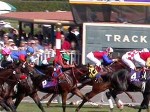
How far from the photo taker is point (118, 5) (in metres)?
28.6

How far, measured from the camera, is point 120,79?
19.7m

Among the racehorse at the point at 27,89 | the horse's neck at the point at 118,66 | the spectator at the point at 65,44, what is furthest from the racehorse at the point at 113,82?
the spectator at the point at 65,44

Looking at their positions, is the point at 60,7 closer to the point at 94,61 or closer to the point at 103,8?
the point at 103,8

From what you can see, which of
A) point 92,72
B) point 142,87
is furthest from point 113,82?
point 92,72

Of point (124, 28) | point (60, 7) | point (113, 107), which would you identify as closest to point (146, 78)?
point (113, 107)

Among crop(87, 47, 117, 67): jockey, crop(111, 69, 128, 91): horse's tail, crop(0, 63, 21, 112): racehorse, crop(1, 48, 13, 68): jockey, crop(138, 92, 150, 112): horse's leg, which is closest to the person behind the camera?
crop(0, 63, 21, 112): racehorse

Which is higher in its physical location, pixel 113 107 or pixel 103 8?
pixel 103 8

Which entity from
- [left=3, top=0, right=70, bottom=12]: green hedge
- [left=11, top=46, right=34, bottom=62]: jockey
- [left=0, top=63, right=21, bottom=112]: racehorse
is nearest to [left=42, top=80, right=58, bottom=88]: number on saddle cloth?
[left=11, top=46, right=34, bottom=62]: jockey

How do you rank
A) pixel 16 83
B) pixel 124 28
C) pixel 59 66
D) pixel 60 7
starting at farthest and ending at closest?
pixel 60 7
pixel 124 28
pixel 59 66
pixel 16 83

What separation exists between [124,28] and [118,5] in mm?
826

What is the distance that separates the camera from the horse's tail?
64.4ft

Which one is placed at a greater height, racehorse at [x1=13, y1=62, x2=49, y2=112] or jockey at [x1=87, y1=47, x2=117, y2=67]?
jockey at [x1=87, y1=47, x2=117, y2=67]

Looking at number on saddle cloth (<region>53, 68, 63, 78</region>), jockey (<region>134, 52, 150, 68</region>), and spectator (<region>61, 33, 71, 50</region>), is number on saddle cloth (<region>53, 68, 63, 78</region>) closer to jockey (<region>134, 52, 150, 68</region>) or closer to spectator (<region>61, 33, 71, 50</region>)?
jockey (<region>134, 52, 150, 68</region>)

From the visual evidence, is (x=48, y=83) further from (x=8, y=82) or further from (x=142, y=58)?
(x=142, y=58)
